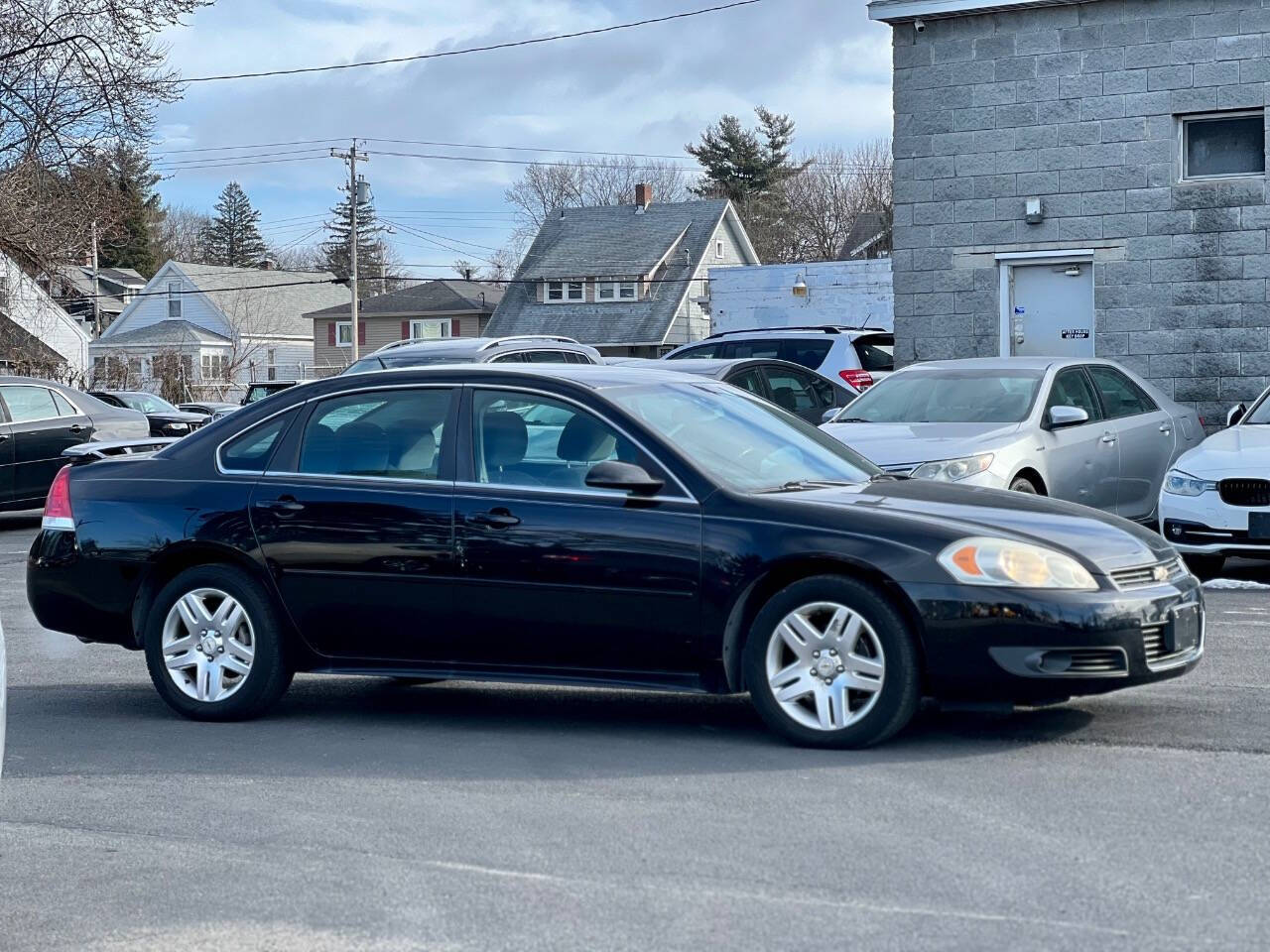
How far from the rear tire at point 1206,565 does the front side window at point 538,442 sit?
6428 mm

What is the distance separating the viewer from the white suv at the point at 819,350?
19547 mm

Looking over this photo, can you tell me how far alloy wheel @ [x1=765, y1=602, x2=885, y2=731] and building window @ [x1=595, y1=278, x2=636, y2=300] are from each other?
58024mm

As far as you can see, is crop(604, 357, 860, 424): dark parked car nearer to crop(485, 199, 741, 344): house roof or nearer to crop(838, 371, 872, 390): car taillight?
crop(838, 371, 872, 390): car taillight

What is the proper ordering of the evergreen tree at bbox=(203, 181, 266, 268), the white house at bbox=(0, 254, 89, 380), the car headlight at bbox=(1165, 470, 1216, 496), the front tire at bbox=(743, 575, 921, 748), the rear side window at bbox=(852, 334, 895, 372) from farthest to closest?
the evergreen tree at bbox=(203, 181, 266, 268) < the white house at bbox=(0, 254, 89, 380) < the rear side window at bbox=(852, 334, 895, 372) < the car headlight at bbox=(1165, 470, 1216, 496) < the front tire at bbox=(743, 575, 921, 748)

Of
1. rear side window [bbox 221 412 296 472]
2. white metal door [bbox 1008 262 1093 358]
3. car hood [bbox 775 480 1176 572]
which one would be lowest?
car hood [bbox 775 480 1176 572]

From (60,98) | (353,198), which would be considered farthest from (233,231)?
(60,98)

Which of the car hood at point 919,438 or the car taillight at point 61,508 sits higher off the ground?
the car hood at point 919,438

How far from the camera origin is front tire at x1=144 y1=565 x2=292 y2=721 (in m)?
7.34

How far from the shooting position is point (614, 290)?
64.4 metres

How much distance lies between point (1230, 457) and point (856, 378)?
818 centimetres

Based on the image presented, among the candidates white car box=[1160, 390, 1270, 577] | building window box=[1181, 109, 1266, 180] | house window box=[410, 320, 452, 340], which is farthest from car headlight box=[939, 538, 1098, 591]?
house window box=[410, 320, 452, 340]

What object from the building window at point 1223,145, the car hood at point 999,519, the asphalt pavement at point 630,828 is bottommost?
the asphalt pavement at point 630,828

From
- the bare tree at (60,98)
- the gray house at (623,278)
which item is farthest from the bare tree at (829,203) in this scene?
the bare tree at (60,98)

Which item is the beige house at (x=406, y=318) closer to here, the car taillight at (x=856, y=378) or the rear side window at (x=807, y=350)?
the rear side window at (x=807, y=350)
